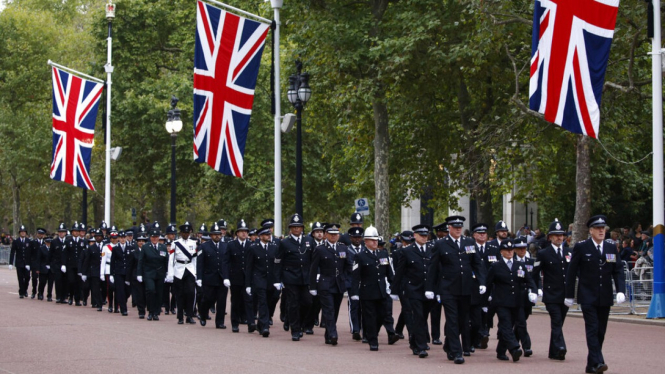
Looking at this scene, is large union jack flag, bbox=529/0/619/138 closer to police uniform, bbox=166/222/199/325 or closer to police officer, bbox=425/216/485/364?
police officer, bbox=425/216/485/364

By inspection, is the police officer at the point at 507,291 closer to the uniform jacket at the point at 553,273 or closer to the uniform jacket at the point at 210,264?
the uniform jacket at the point at 553,273

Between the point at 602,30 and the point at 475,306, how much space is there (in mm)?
6736

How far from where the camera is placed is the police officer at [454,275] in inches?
589

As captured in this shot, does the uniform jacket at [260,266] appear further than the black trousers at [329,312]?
Yes

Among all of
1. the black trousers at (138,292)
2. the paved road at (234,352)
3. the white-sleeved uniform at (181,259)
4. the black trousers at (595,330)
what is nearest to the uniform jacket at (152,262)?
the black trousers at (138,292)

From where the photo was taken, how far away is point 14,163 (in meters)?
63.4

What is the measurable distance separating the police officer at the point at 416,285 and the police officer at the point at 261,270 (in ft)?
10.5

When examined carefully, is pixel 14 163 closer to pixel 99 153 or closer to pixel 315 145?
pixel 99 153

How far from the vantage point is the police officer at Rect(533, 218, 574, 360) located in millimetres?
14797

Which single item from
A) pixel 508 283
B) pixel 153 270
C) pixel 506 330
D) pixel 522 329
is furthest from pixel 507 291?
pixel 153 270

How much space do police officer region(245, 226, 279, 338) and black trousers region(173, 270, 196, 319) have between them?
2400 millimetres

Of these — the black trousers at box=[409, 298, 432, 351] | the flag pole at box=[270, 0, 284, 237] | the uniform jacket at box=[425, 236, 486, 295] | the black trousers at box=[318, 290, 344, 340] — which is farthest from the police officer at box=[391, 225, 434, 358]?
the flag pole at box=[270, 0, 284, 237]

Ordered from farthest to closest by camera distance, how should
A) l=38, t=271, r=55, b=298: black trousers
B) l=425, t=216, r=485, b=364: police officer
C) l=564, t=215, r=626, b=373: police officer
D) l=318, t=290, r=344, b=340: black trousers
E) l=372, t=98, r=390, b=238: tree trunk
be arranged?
l=372, t=98, r=390, b=238: tree trunk < l=38, t=271, r=55, b=298: black trousers < l=318, t=290, r=344, b=340: black trousers < l=425, t=216, r=485, b=364: police officer < l=564, t=215, r=626, b=373: police officer

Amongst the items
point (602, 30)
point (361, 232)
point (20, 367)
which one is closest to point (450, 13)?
point (602, 30)
